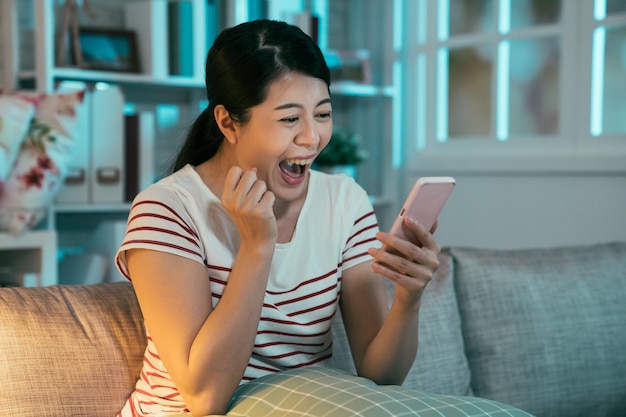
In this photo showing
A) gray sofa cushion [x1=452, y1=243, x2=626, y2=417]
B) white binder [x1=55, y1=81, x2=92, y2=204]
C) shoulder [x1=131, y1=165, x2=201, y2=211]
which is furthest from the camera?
white binder [x1=55, y1=81, x2=92, y2=204]

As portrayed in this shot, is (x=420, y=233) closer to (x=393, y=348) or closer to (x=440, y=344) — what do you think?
(x=393, y=348)

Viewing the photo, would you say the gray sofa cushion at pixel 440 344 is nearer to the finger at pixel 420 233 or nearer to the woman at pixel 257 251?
the woman at pixel 257 251

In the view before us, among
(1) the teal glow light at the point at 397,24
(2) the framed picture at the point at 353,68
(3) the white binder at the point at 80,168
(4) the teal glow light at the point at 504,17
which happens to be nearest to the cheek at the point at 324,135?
(3) the white binder at the point at 80,168

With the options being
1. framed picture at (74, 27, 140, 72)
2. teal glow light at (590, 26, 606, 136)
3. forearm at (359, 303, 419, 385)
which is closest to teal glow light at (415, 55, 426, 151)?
teal glow light at (590, 26, 606, 136)

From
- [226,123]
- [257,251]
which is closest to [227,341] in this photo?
[257,251]

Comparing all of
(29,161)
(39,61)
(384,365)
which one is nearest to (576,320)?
(384,365)

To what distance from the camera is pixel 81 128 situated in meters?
2.87

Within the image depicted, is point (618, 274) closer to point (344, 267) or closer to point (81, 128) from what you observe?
point (344, 267)

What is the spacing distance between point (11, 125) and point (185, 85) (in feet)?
2.72

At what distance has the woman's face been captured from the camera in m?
1.40

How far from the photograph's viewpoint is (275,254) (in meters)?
1.48

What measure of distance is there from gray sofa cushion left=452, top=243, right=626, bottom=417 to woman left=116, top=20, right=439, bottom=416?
1.46 ft

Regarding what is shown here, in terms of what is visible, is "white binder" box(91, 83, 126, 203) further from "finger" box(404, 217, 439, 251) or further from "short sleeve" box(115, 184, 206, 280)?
"finger" box(404, 217, 439, 251)

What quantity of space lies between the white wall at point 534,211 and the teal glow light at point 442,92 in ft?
0.92
